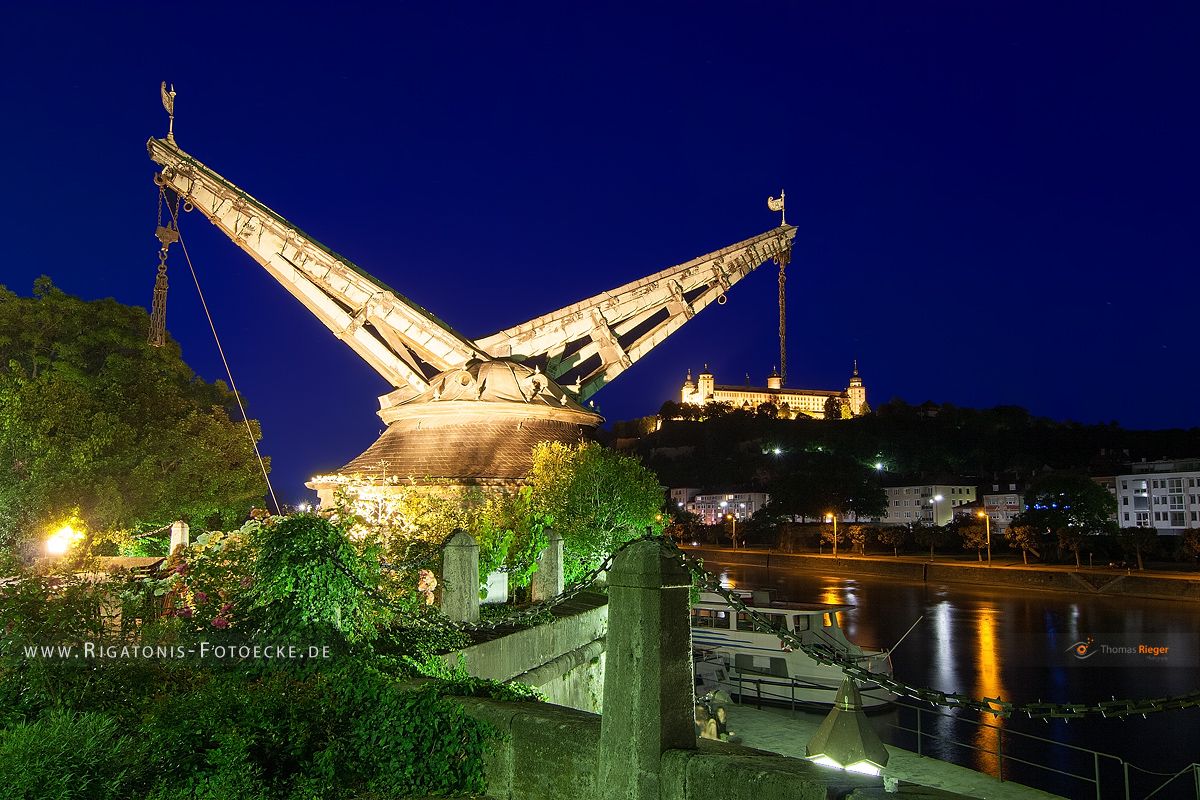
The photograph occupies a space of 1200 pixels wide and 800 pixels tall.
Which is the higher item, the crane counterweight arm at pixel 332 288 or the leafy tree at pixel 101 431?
the crane counterweight arm at pixel 332 288

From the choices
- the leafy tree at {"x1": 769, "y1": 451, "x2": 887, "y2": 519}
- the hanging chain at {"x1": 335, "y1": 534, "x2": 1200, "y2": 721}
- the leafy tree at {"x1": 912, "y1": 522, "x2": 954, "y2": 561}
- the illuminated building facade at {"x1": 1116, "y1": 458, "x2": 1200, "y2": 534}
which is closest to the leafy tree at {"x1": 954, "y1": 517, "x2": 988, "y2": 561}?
the leafy tree at {"x1": 912, "y1": 522, "x2": 954, "y2": 561}

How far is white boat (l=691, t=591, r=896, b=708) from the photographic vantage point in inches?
938

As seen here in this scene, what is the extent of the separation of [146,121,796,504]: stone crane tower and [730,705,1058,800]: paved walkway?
31.4 feet

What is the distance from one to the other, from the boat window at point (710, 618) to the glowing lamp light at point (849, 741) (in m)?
22.0

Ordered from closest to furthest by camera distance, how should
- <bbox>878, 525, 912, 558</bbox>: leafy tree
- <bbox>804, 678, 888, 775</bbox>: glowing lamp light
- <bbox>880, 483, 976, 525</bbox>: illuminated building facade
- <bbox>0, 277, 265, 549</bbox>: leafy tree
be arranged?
<bbox>804, 678, 888, 775</bbox>: glowing lamp light < <bbox>0, 277, 265, 549</bbox>: leafy tree < <bbox>878, 525, 912, 558</bbox>: leafy tree < <bbox>880, 483, 976, 525</bbox>: illuminated building facade

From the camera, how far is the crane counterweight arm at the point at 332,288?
28.5 meters

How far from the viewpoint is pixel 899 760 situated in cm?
1500

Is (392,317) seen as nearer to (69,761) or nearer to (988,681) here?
(69,761)

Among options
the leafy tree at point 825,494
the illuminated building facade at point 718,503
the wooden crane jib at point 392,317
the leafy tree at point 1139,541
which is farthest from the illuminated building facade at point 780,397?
the wooden crane jib at point 392,317

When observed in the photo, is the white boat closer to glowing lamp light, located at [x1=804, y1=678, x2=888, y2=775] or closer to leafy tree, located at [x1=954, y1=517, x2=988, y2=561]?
glowing lamp light, located at [x1=804, y1=678, x2=888, y2=775]

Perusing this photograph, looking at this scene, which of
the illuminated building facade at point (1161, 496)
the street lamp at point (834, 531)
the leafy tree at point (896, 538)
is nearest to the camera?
the street lamp at point (834, 531)

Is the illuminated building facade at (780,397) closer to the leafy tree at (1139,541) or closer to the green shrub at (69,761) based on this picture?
the leafy tree at (1139,541)

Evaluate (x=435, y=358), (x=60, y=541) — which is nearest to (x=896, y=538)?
(x=435, y=358)

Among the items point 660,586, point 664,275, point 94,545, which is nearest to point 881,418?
point 664,275
